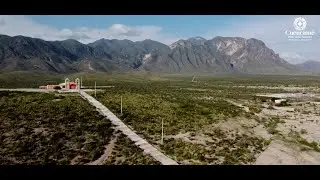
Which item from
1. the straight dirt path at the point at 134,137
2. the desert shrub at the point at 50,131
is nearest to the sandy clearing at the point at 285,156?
the straight dirt path at the point at 134,137

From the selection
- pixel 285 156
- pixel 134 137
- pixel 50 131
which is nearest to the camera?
pixel 134 137

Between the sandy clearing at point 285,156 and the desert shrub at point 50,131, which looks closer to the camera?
the desert shrub at point 50,131

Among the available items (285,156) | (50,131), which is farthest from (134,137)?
(285,156)

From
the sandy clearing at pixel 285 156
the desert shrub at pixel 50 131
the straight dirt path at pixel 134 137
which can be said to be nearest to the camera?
the straight dirt path at pixel 134 137

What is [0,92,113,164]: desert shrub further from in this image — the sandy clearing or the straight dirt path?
the sandy clearing

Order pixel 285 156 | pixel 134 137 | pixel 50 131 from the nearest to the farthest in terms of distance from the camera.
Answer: pixel 134 137 < pixel 285 156 < pixel 50 131

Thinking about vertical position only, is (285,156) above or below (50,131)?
below

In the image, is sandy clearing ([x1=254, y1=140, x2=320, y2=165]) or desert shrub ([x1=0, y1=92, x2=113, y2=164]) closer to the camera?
desert shrub ([x1=0, y1=92, x2=113, y2=164])

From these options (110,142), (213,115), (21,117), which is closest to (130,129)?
(110,142)

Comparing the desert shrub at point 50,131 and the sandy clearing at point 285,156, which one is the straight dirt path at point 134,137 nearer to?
the desert shrub at point 50,131

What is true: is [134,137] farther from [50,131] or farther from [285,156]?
[285,156]

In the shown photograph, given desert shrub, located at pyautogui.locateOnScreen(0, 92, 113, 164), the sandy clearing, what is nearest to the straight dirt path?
desert shrub, located at pyautogui.locateOnScreen(0, 92, 113, 164)
